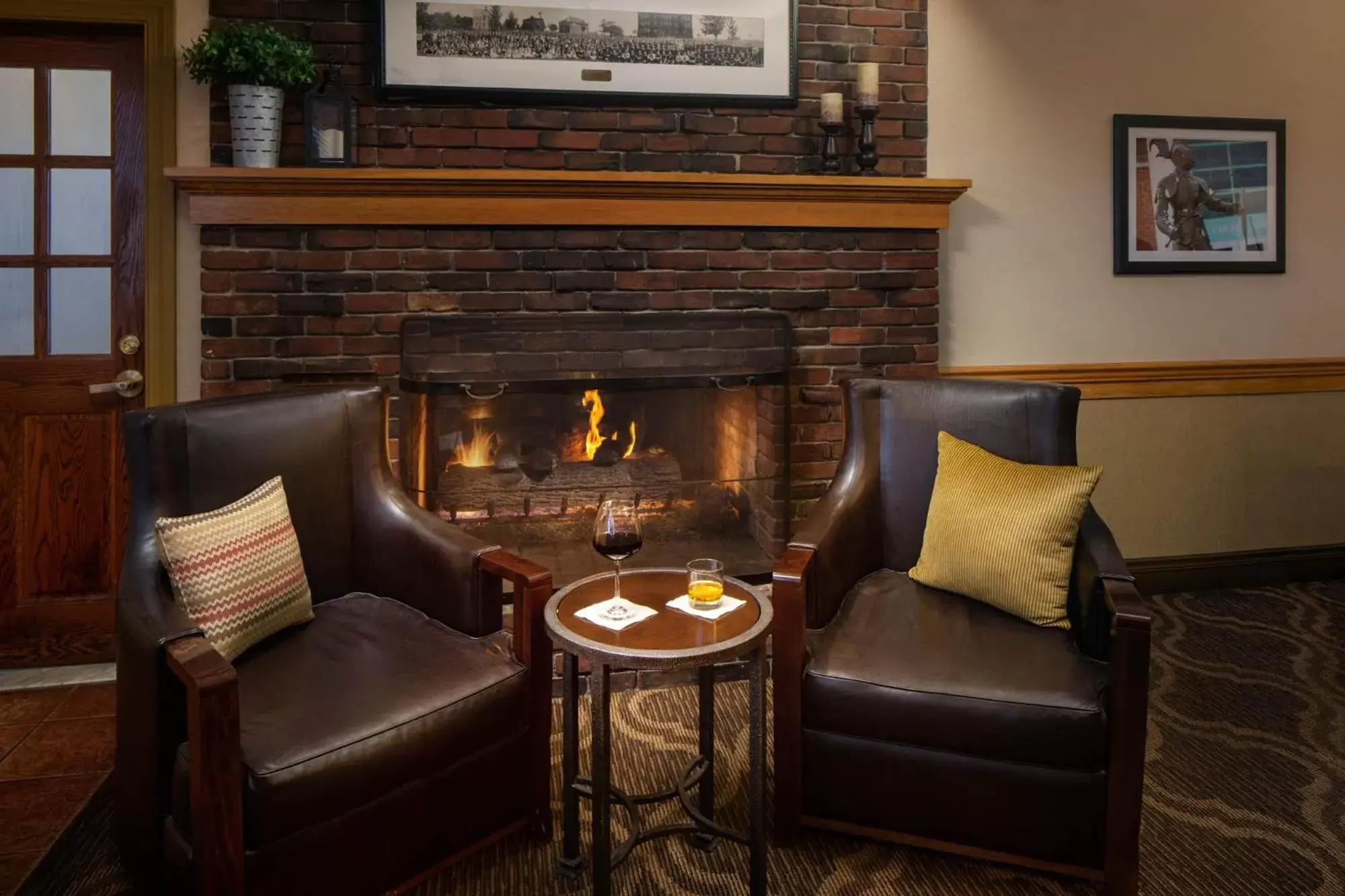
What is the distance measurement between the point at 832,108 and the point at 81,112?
2325 mm

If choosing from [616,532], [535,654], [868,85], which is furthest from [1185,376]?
[535,654]

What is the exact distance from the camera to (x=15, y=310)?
2893 mm

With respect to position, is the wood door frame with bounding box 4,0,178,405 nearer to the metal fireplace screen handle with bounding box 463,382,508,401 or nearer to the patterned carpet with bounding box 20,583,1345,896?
the metal fireplace screen handle with bounding box 463,382,508,401

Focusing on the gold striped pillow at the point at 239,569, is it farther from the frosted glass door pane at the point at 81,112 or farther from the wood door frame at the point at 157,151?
the frosted glass door pane at the point at 81,112

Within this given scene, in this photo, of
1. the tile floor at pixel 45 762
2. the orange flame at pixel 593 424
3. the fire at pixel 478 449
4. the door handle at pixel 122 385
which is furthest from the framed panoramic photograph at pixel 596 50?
the tile floor at pixel 45 762

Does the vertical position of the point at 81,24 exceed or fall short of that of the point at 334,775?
it exceeds it

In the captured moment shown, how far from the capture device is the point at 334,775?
62.9 inches

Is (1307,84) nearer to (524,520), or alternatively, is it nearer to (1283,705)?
(1283,705)

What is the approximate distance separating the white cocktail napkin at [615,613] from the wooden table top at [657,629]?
1 centimetres

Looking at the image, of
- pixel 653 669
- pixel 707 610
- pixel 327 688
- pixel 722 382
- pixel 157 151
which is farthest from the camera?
pixel 722 382

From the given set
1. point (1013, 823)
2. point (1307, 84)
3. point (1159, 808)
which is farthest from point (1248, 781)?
point (1307, 84)

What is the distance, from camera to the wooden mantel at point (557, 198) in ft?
9.21

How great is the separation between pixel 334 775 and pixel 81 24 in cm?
251

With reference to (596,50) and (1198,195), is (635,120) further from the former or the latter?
(1198,195)
